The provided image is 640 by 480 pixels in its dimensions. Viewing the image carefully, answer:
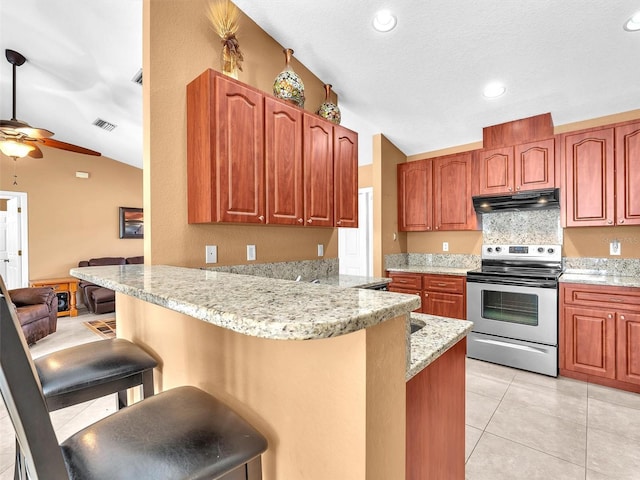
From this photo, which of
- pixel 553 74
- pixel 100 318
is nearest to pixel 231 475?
pixel 553 74

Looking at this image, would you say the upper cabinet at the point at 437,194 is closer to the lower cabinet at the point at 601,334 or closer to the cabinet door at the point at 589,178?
the cabinet door at the point at 589,178

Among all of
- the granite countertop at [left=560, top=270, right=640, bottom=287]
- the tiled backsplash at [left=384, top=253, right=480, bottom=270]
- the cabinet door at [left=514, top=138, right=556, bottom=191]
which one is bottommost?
the granite countertop at [left=560, top=270, right=640, bottom=287]

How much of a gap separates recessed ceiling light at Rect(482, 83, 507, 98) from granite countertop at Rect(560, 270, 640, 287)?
1833 mm

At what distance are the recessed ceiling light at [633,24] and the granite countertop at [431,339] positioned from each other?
238 centimetres

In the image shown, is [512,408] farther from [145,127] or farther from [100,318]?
[100,318]

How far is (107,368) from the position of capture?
1.24 metres

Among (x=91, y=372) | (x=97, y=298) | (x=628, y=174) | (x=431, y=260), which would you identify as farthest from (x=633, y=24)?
(x=97, y=298)

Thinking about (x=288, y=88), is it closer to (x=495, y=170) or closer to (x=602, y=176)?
(x=495, y=170)

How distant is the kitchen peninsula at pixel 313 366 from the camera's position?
60 centimetres

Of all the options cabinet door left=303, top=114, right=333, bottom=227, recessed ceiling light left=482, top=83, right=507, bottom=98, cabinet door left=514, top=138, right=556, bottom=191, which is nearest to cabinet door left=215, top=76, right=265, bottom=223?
cabinet door left=303, top=114, right=333, bottom=227

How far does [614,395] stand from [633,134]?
7.39 ft

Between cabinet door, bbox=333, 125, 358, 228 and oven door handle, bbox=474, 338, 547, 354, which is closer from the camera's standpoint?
cabinet door, bbox=333, 125, 358, 228

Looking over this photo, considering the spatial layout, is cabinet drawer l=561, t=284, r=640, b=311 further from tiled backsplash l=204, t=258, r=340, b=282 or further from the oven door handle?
tiled backsplash l=204, t=258, r=340, b=282

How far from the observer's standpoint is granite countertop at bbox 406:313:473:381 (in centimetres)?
88
